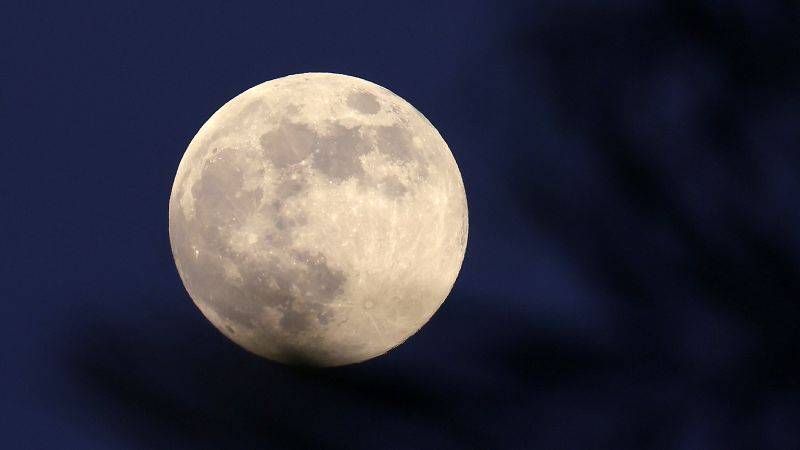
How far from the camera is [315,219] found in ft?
15.0

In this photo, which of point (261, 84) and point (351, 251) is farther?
point (261, 84)

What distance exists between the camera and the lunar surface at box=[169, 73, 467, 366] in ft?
15.0

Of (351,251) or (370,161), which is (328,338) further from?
(370,161)

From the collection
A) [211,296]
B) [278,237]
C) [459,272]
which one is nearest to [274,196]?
[278,237]

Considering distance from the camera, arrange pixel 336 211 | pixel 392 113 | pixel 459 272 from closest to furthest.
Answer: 1. pixel 336 211
2. pixel 392 113
3. pixel 459 272

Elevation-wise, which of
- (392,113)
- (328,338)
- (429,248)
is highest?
(392,113)

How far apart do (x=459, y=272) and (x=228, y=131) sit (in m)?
1.25

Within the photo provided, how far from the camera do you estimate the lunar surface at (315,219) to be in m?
4.59

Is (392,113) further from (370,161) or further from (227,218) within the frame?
(227,218)

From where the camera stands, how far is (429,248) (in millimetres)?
4793

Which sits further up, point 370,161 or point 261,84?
point 261,84

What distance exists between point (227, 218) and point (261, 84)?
27.2 inches

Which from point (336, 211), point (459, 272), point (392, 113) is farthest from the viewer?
point (459, 272)

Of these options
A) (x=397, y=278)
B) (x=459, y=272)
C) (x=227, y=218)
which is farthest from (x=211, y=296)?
(x=459, y=272)
